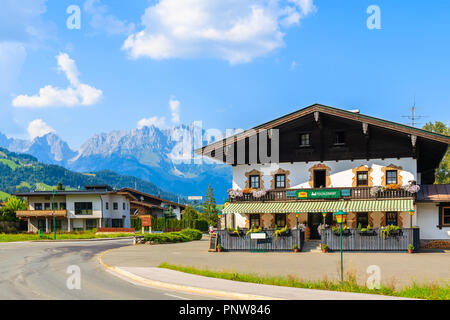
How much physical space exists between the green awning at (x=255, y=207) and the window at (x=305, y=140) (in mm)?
4833

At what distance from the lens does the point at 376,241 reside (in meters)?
31.3

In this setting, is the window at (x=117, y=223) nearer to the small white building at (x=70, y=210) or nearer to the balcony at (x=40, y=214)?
the small white building at (x=70, y=210)

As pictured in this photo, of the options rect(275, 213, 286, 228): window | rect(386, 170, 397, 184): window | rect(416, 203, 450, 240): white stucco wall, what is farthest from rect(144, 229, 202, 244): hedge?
rect(416, 203, 450, 240): white stucco wall

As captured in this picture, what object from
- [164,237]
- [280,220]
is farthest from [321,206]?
[164,237]

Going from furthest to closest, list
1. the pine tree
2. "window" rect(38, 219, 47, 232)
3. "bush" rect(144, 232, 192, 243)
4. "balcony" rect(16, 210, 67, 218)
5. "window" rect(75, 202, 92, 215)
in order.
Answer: the pine tree → "window" rect(38, 219, 47, 232) → "window" rect(75, 202, 92, 215) → "balcony" rect(16, 210, 67, 218) → "bush" rect(144, 232, 192, 243)

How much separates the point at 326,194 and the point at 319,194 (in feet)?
1.67

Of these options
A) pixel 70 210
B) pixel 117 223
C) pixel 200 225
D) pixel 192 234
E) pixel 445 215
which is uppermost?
pixel 445 215

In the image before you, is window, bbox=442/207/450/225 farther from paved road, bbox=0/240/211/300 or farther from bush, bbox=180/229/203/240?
bush, bbox=180/229/203/240

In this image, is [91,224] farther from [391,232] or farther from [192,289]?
[192,289]

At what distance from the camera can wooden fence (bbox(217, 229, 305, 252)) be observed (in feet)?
107

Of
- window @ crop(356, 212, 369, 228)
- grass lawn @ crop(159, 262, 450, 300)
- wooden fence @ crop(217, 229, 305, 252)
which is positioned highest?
window @ crop(356, 212, 369, 228)

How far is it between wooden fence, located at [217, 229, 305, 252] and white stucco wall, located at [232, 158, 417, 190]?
492 centimetres

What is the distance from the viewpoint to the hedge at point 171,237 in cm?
4269

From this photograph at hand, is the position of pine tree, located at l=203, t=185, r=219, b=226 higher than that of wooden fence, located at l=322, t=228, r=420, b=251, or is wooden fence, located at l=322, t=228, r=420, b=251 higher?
wooden fence, located at l=322, t=228, r=420, b=251
